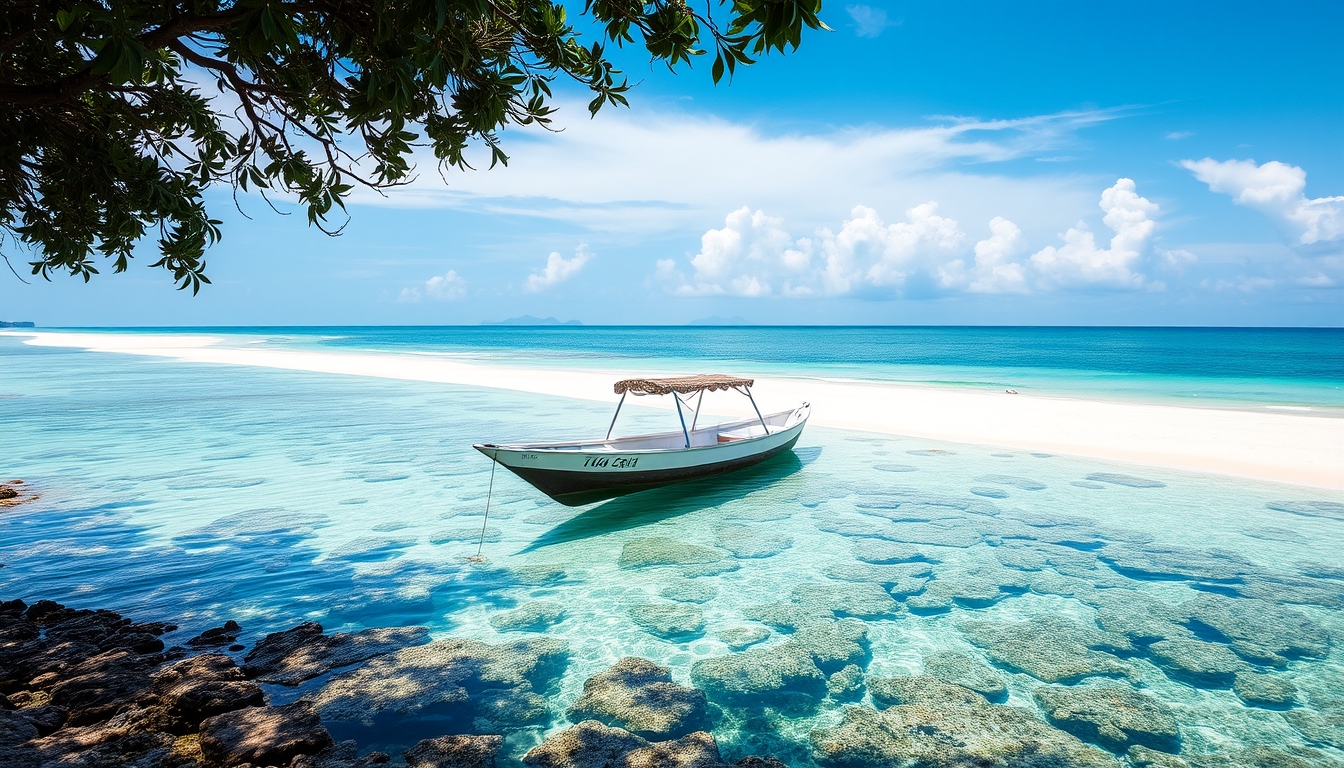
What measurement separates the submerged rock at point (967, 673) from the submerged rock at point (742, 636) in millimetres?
1492

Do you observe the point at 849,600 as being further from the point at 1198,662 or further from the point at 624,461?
the point at 624,461

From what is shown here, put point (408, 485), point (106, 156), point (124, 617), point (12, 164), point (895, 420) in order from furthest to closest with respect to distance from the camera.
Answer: point (895, 420) < point (408, 485) < point (124, 617) < point (106, 156) < point (12, 164)

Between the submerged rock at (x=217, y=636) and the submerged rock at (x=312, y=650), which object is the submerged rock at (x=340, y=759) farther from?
the submerged rock at (x=217, y=636)

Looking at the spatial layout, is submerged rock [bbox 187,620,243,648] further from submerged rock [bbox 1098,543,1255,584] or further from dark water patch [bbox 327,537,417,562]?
submerged rock [bbox 1098,543,1255,584]

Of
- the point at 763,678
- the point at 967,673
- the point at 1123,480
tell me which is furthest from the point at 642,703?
the point at 1123,480

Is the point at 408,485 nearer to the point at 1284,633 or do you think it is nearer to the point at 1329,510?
the point at 1284,633

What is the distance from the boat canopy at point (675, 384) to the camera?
10727 millimetres

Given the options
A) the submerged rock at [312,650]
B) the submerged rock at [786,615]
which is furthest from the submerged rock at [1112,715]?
the submerged rock at [312,650]

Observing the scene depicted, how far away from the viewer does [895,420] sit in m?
20.8

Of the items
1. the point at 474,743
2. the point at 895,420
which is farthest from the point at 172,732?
the point at 895,420

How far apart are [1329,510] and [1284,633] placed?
19.4ft

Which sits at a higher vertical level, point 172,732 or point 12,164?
point 12,164

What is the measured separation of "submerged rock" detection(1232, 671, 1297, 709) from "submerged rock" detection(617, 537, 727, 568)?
5.18 m

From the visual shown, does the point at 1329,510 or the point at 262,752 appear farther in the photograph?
the point at 1329,510
